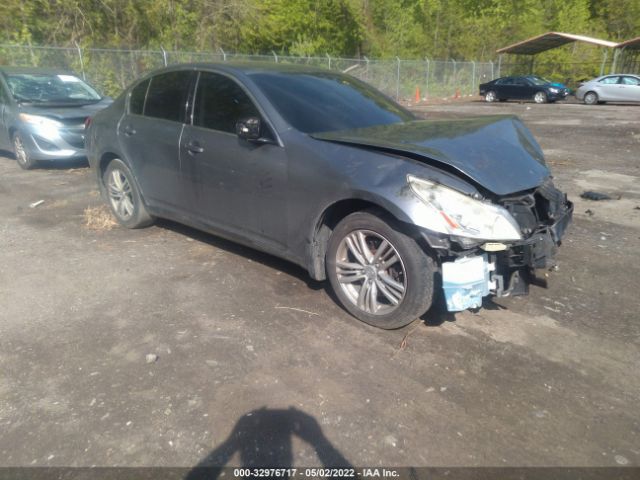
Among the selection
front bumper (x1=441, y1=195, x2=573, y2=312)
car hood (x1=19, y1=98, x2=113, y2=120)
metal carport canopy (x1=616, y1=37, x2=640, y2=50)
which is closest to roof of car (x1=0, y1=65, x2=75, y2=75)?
car hood (x1=19, y1=98, x2=113, y2=120)

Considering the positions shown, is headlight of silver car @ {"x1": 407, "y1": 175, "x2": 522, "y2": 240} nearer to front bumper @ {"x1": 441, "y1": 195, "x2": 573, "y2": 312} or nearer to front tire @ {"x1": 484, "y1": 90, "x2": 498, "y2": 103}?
front bumper @ {"x1": 441, "y1": 195, "x2": 573, "y2": 312}

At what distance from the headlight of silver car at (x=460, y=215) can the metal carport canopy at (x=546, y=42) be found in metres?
31.5

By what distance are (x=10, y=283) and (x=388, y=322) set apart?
3.24 metres

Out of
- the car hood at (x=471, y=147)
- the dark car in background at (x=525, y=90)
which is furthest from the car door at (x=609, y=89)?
the car hood at (x=471, y=147)

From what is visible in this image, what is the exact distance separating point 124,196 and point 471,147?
12.4 ft

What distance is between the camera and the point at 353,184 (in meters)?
3.10

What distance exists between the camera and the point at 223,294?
3854 millimetres

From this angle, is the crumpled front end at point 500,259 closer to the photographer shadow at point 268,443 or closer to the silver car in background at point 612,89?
the photographer shadow at point 268,443

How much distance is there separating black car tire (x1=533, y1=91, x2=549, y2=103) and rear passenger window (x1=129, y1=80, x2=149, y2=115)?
25.1 metres

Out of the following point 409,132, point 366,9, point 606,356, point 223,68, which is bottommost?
point 606,356

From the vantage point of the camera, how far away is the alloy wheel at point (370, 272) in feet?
10.3

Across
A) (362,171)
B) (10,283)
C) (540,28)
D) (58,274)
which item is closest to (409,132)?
(362,171)

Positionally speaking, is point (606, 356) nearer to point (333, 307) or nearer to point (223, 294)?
point (333, 307)

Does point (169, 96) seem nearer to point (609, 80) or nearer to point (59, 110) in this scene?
point (59, 110)
